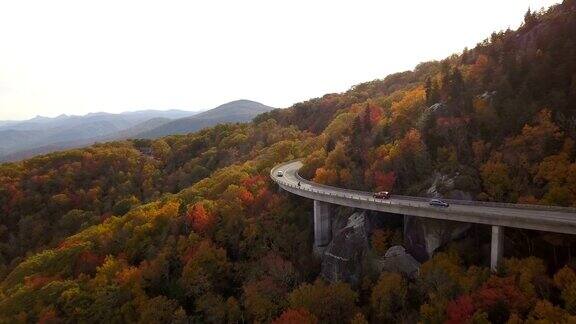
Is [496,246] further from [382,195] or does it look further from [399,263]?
[382,195]

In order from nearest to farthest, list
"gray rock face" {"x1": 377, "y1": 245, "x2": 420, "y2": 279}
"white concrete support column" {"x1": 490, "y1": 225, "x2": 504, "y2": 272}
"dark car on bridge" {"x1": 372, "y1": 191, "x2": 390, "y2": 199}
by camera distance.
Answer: "white concrete support column" {"x1": 490, "y1": 225, "x2": 504, "y2": 272} < "gray rock face" {"x1": 377, "y1": 245, "x2": 420, "y2": 279} < "dark car on bridge" {"x1": 372, "y1": 191, "x2": 390, "y2": 199}

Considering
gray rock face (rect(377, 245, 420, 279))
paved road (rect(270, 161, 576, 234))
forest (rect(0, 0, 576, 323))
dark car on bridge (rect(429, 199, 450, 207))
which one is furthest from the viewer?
gray rock face (rect(377, 245, 420, 279))

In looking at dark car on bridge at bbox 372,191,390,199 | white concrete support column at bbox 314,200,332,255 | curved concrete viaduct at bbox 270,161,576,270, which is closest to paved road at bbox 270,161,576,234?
curved concrete viaduct at bbox 270,161,576,270

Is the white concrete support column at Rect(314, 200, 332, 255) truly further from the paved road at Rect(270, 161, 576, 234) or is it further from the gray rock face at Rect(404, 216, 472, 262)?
the gray rock face at Rect(404, 216, 472, 262)

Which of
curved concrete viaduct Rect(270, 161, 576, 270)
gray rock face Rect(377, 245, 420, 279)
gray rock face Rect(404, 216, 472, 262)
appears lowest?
gray rock face Rect(377, 245, 420, 279)

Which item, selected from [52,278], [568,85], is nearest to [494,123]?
[568,85]

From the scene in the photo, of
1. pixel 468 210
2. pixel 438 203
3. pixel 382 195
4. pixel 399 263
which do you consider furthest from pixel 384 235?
pixel 468 210

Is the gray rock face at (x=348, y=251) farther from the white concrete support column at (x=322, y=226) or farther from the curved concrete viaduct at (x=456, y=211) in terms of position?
the white concrete support column at (x=322, y=226)

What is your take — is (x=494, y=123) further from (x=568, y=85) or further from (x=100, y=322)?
(x=100, y=322)
